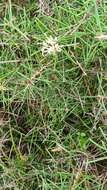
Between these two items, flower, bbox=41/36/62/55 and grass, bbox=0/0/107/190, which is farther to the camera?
grass, bbox=0/0/107/190

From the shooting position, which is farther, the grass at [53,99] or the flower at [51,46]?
the grass at [53,99]

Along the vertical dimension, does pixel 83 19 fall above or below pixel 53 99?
above

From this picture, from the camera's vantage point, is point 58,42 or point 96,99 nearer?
point 58,42

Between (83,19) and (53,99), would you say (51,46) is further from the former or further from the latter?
(53,99)

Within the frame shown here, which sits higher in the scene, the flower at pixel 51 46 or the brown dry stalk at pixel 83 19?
the brown dry stalk at pixel 83 19

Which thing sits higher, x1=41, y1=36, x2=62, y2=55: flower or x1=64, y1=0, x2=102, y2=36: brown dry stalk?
x1=64, y1=0, x2=102, y2=36: brown dry stalk

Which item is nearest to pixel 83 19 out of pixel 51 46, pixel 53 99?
pixel 51 46

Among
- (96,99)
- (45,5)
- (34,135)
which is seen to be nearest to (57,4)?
(45,5)

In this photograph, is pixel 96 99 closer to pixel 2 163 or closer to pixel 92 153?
pixel 92 153
